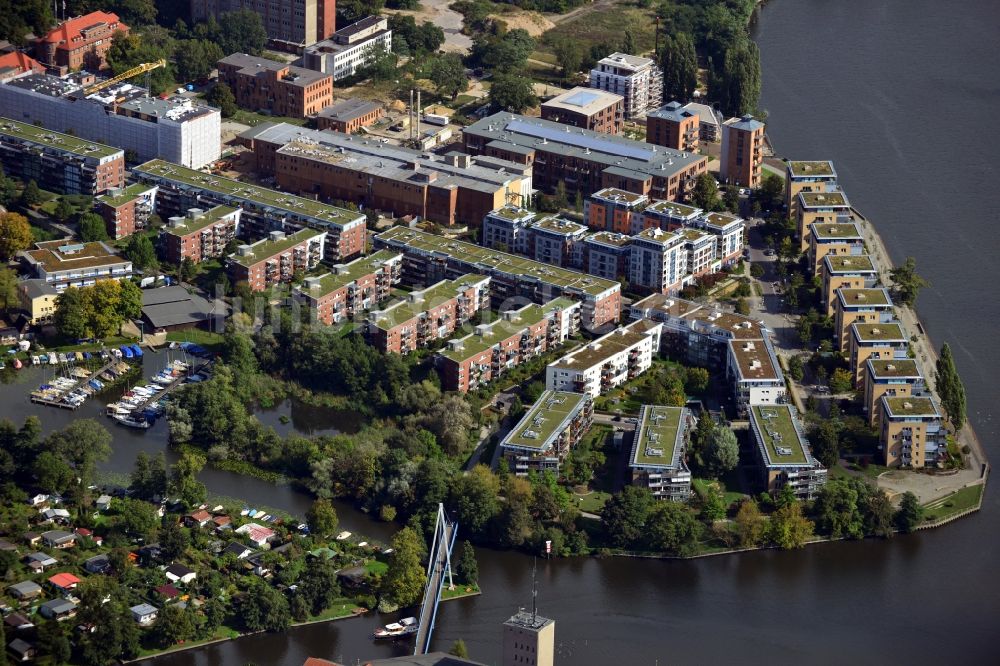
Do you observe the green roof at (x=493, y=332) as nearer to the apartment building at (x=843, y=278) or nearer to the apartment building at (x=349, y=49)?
the apartment building at (x=843, y=278)

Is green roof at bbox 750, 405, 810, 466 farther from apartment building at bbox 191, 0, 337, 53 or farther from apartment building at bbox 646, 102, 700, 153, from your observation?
apartment building at bbox 191, 0, 337, 53

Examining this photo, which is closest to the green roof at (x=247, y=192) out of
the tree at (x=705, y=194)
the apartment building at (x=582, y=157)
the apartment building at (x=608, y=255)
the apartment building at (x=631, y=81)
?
the apartment building at (x=608, y=255)

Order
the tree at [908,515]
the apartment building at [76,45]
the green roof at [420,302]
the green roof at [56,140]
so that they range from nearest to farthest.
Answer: the tree at [908,515], the green roof at [420,302], the green roof at [56,140], the apartment building at [76,45]

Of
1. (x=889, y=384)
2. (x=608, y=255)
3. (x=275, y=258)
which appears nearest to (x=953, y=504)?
(x=889, y=384)

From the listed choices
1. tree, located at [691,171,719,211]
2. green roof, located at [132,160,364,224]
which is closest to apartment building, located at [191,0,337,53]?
green roof, located at [132,160,364,224]

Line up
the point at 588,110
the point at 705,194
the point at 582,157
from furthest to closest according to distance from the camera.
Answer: the point at 588,110 → the point at 582,157 → the point at 705,194

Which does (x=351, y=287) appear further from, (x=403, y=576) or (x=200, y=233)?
(x=403, y=576)
